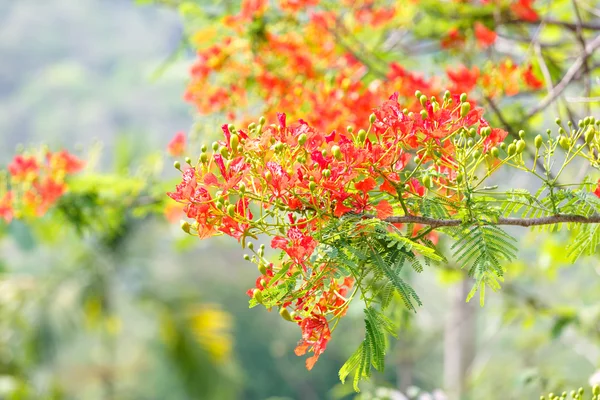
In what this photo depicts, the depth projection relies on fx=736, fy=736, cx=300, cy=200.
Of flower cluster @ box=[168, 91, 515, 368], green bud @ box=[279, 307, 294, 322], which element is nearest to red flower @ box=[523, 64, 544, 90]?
flower cluster @ box=[168, 91, 515, 368]

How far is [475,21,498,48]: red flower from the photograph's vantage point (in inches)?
103

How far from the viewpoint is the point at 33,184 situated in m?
2.34

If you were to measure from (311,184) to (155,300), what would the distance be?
19.9ft

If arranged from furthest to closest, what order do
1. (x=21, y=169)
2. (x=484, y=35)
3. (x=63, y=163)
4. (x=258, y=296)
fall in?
1. (x=484, y=35)
2. (x=63, y=163)
3. (x=21, y=169)
4. (x=258, y=296)

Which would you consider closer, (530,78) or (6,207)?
(6,207)

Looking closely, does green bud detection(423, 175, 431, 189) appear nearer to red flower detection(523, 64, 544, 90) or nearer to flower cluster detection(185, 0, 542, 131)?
flower cluster detection(185, 0, 542, 131)

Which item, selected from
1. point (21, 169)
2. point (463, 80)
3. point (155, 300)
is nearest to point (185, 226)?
point (21, 169)

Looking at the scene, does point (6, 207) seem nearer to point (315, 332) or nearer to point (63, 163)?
point (63, 163)

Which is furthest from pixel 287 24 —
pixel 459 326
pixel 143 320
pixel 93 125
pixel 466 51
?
pixel 93 125

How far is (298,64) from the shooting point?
8.70 ft

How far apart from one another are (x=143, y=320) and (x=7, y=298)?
5.96 m

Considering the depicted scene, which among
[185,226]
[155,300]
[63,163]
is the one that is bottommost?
[185,226]

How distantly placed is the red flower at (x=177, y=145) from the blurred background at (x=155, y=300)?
10 cm

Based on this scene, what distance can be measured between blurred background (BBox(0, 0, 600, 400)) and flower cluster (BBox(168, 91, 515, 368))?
1.20 m
